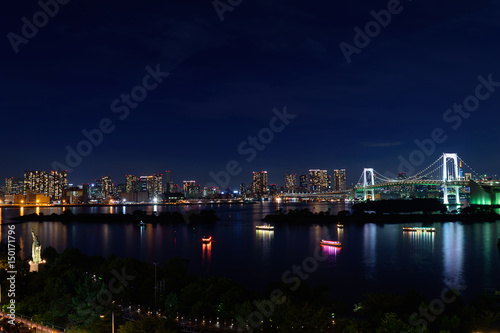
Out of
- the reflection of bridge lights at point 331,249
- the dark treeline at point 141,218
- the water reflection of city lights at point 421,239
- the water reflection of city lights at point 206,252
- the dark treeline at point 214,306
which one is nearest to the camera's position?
the dark treeline at point 214,306

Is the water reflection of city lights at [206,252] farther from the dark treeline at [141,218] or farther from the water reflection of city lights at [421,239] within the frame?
the dark treeline at [141,218]

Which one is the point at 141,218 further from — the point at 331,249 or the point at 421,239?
the point at 421,239

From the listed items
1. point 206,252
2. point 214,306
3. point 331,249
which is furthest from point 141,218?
point 214,306

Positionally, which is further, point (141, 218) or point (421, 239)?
point (141, 218)

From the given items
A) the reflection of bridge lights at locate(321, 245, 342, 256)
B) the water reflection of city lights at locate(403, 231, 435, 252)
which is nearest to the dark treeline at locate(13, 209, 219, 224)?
the reflection of bridge lights at locate(321, 245, 342, 256)

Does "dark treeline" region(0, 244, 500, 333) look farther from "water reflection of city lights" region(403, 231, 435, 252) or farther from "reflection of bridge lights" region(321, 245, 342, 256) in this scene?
"water reflection of city lights" region(403, 231, 435, 252)

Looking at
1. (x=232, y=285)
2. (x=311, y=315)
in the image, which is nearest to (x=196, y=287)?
(x=232, y=285)

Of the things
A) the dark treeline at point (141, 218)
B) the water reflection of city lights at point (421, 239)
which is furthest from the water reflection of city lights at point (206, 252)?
the dark treeline at point (141, 218)

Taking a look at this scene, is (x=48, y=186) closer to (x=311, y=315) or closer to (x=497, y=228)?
(x=497, y=228)
